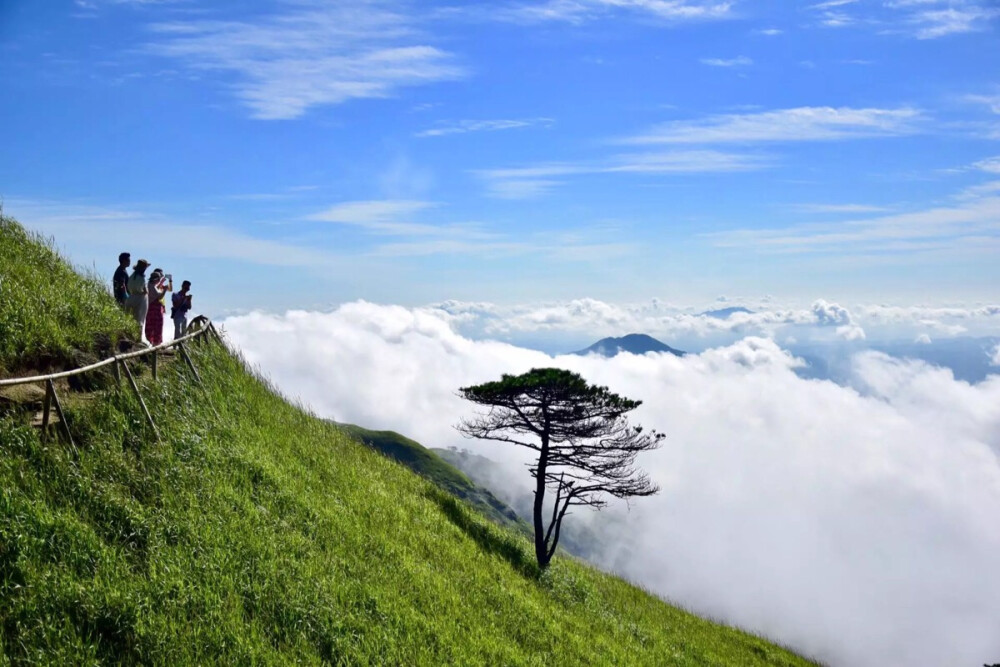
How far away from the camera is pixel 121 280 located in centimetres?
2012

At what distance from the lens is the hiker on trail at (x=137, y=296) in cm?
1962

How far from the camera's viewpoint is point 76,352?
1539cm

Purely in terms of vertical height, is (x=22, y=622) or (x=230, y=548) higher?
(x=230, y=548)

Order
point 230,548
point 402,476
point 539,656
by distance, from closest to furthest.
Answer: point 230,548 < point 539,656 < point 402,476

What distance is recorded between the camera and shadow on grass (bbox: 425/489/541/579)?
22.9 m

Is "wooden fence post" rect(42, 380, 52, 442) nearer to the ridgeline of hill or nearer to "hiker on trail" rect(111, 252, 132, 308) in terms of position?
the ridgeline of hill

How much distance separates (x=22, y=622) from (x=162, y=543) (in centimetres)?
228

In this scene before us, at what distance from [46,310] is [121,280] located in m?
4.50

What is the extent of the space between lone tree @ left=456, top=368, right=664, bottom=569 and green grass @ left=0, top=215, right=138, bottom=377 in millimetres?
14462

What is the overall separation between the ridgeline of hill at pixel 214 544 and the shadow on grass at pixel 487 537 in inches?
54.0

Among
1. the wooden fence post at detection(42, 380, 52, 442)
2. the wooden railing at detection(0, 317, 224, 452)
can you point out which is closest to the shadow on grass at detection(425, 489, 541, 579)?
the wooden railing at detection(0, 317, 224, 452)

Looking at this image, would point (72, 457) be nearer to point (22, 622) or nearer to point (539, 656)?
point (22, 622)

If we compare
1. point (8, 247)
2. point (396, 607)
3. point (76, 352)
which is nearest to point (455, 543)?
point (396, 607)

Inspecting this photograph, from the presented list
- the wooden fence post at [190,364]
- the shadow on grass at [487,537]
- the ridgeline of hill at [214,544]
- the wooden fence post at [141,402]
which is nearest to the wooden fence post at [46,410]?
the ridgeline of hill at [214,544]
